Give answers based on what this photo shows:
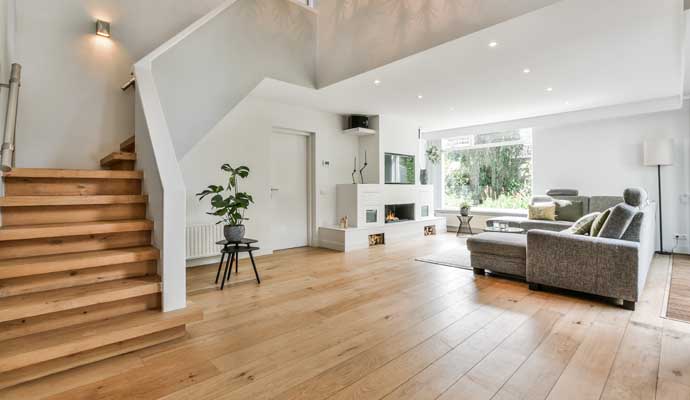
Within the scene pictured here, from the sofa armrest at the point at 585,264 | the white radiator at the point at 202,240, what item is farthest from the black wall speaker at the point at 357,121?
the sofa armrest at the point at 585,264

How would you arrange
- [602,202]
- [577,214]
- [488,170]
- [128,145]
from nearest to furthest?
[128,145] → [602,202] → [577,214] → [488,170]

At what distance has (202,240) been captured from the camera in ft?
13.8

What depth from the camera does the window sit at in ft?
22.8

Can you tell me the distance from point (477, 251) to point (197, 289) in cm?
312

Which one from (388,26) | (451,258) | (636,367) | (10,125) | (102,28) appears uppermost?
(388,26)

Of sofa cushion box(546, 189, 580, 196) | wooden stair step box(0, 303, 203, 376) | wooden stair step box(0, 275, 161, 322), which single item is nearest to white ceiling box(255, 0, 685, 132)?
sofa cushion box(546, 189, 580, 196)

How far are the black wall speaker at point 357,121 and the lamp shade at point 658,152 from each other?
14.8ft

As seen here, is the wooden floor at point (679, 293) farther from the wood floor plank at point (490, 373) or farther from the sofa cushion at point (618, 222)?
the wood floor plank at point (490, 373)

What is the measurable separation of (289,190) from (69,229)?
11.4 feet

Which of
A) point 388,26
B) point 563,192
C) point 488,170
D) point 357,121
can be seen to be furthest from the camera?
point 488,170

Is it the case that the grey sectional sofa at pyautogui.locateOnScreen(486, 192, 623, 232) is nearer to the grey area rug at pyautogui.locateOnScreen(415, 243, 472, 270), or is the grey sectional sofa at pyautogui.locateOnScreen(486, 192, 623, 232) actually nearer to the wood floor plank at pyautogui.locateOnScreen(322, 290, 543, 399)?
the grey area rug at pyautogui.locateOnScreen(415, 243, 472, 270)

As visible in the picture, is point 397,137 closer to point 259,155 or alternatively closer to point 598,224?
point 259,155

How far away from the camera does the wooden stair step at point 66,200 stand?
2195mm

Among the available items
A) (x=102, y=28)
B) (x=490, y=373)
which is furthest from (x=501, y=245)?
(x=102, y=28)
